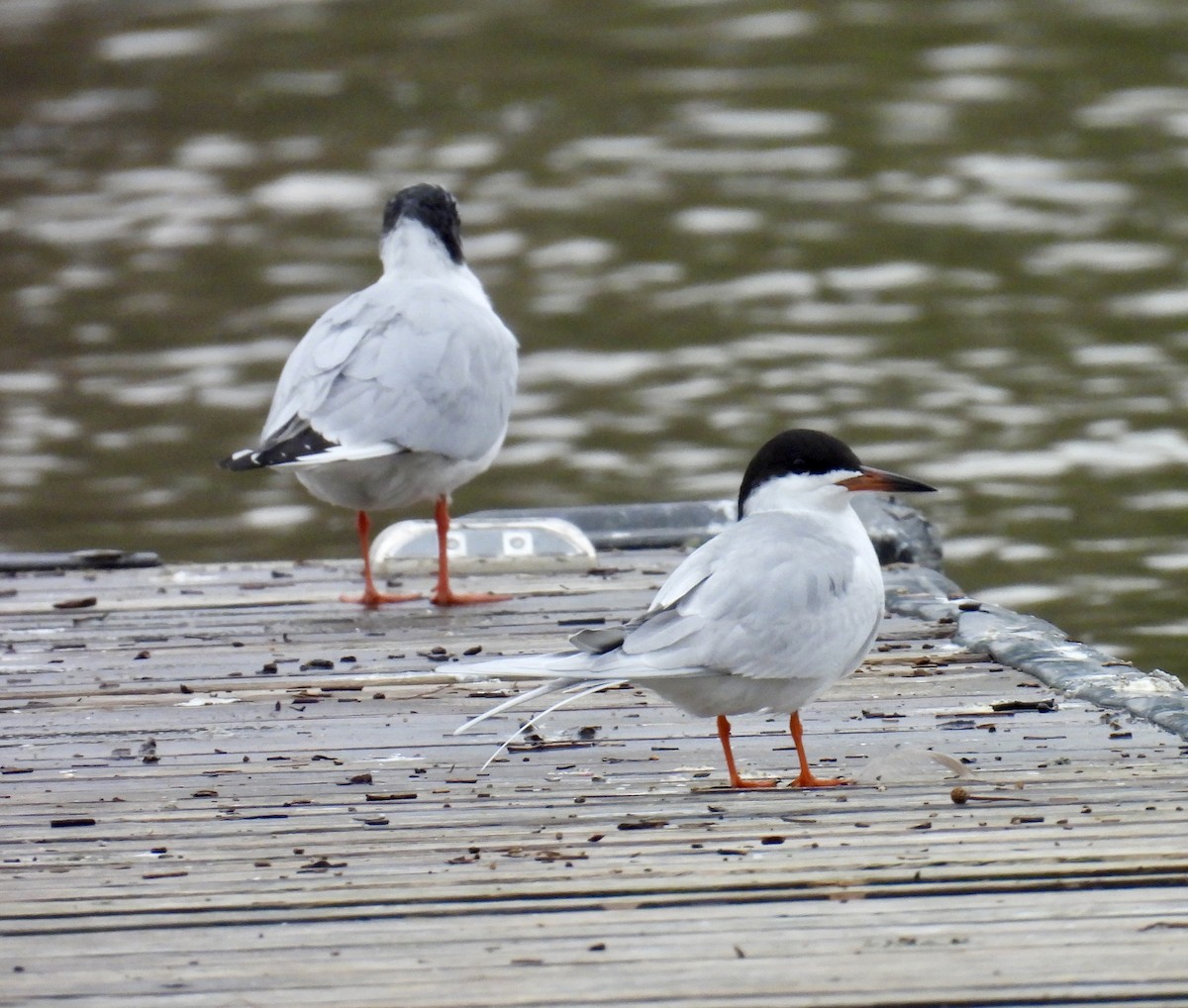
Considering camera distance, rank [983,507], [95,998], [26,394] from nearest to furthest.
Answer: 1. [95,998]
2. [983,507]
3. [26,394]

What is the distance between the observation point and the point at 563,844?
3832mm

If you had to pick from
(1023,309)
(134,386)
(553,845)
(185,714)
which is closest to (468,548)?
(185,714)

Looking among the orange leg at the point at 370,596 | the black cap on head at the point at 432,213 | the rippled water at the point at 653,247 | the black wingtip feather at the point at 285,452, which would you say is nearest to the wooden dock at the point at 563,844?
the black wingtip feather at the point at 285,452

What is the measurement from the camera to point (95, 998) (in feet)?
10.2

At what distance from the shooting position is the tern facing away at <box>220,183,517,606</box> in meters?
Result: 6.30

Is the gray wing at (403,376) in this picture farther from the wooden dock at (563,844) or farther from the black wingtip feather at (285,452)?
the wooden dock at (563,844)

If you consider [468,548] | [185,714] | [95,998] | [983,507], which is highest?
[95,998]

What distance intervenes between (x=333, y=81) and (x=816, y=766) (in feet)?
49.0

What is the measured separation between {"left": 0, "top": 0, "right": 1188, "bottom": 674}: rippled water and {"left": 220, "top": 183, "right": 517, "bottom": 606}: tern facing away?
10.1 feet

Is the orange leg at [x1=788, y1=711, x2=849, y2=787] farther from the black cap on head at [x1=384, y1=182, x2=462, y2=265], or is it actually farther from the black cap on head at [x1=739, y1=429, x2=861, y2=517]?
the black cap on head at [x1=384, y1=182, x2=462, y2=265]

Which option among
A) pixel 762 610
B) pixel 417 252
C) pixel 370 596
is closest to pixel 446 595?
pixel 370 596

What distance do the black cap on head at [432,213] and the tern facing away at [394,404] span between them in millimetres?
285

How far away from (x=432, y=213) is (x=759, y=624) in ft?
11.0

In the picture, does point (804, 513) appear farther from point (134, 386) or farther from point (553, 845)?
point (134, 386)
